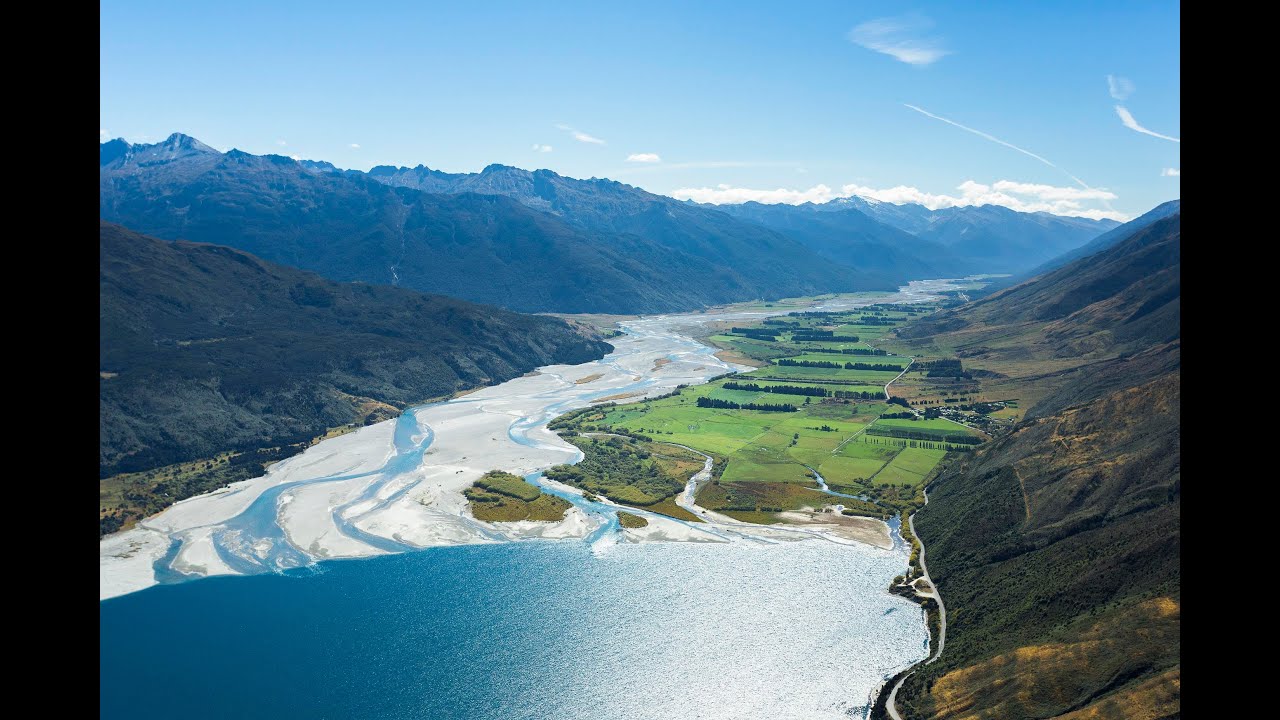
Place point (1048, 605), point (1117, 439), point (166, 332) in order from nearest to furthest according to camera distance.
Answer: point (1048, 605), point (1117, 439), point (166, 332)

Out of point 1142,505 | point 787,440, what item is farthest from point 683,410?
point 1142,505

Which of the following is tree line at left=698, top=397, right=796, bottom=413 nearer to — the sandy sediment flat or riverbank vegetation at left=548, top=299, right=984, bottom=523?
riverbank vegetation at left=548, top=299, right=984, bottom=523

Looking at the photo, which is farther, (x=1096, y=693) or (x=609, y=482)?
(x=609, y=482)

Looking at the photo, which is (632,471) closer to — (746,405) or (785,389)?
(746,405)

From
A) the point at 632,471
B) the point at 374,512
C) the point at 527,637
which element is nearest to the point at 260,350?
the point at 374,512

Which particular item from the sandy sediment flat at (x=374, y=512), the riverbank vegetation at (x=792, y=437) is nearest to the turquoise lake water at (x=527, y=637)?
the sandy sediment flat at (x=374, y=512)

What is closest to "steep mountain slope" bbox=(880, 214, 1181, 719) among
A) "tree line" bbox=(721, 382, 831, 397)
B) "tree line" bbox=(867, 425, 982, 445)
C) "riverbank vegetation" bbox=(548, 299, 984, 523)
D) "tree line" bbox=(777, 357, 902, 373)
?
"riverbank vegetation" bbox=(548, 299, 984, 523)
